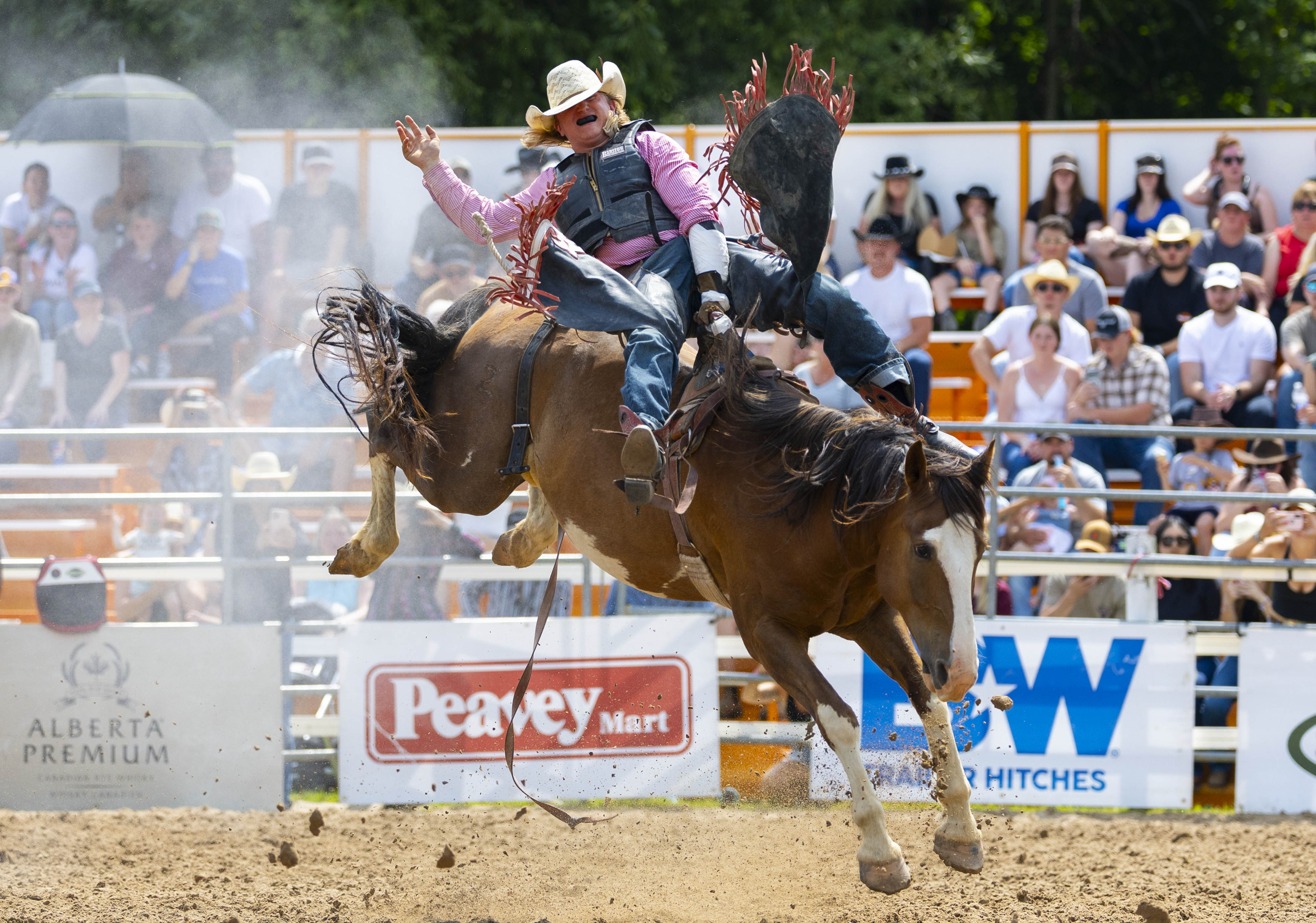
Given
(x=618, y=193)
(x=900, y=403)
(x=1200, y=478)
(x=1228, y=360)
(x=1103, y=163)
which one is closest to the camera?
(x=900, y=403)

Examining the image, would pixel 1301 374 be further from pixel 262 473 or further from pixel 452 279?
pixel 262 473

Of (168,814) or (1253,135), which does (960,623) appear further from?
(1253,135)

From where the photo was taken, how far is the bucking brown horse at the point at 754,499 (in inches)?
170

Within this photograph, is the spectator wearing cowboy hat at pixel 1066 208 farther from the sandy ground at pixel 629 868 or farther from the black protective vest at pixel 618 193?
the black protective vest at pixel 618 193

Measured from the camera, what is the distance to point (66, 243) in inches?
385

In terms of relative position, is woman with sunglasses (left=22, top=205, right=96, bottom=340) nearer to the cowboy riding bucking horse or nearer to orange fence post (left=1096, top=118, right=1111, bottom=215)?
the cowboy riding bucking horse

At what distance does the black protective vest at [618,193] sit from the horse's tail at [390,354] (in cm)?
77

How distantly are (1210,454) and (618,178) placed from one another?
4.32m

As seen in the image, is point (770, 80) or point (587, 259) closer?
point (587, 259)

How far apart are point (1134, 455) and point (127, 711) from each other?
18.5ft

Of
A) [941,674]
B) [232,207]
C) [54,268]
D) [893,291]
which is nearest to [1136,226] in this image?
[893,291]

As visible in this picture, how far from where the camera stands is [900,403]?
4969 mm

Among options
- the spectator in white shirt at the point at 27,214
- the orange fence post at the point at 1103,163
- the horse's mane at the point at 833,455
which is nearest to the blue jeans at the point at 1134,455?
the orange fence post at the point at 1103,163

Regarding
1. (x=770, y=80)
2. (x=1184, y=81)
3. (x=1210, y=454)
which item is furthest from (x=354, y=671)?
(x=1184, y=81)
